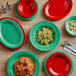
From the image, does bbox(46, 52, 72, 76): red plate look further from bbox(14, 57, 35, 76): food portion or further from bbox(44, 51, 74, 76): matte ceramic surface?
bbox(14, 57, 35, 76): food portion

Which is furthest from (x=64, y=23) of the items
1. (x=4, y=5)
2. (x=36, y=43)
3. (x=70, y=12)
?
(x=4, y=5)

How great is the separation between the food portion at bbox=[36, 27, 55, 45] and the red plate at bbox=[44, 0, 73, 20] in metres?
0.12

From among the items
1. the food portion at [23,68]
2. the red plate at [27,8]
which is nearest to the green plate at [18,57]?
the food portion at [23,68]

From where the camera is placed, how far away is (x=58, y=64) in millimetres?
1254

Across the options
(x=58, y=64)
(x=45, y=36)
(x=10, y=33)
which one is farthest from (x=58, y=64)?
(x=10, y=33)

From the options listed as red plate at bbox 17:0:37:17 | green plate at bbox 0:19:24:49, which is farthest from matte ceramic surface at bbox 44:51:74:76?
red plate at bbox 17:0:37:17

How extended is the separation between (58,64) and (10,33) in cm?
41

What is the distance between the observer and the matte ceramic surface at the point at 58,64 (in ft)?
4.04

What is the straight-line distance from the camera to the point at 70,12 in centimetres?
134

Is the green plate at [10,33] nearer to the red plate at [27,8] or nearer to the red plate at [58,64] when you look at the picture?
the red plate at [27,8]

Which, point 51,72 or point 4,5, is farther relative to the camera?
point 4,5

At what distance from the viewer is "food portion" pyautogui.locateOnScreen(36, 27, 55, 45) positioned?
127 centimetres

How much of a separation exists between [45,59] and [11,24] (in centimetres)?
36

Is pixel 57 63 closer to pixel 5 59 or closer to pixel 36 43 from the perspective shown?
pixel 36 43
